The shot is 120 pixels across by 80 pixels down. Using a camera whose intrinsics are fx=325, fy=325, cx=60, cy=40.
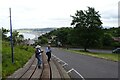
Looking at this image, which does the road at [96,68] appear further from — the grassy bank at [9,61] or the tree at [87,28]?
the tree at [87,28]

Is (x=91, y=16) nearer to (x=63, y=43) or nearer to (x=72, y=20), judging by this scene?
(x=72, y=20)

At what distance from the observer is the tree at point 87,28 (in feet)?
296

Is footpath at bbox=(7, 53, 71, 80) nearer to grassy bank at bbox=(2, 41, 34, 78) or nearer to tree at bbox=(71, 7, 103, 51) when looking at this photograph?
grassy bank at bbox=(2, 41, 34, 78)

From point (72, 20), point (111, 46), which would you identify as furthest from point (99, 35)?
point (111, 46)

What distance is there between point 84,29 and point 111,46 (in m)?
21.0

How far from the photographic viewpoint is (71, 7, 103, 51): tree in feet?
296

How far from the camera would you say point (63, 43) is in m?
149

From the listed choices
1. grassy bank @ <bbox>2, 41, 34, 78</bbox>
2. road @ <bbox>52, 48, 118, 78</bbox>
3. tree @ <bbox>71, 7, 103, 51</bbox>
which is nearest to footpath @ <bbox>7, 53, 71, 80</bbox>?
grassy bank @ <bbox>2, 41, 34, 78</bbox>

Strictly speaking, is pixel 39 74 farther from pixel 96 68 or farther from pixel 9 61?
pixel 9 61

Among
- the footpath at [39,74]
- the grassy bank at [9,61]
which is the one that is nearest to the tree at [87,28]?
the grassy bank at [9,61]

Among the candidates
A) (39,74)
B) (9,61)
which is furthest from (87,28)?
(39,74)

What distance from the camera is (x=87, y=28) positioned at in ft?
303

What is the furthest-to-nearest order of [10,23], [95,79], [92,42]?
1. [92,42]
2. [10,23]
3. [95,79]

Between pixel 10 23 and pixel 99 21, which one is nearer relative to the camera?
pixel 10 23
